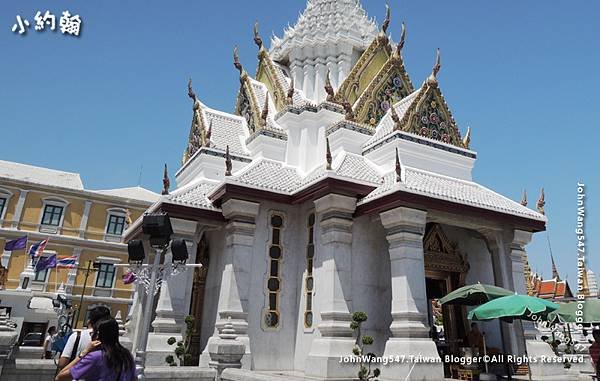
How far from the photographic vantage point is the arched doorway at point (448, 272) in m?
11.9

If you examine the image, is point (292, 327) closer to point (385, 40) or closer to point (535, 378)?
point (535, 378)

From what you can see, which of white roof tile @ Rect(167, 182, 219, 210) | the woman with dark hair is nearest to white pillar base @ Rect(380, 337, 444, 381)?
white roof tile @ Rect(167, 182, 219, 210)

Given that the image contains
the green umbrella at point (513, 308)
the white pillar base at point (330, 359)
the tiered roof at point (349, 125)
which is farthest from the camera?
the tiered roof at point (349, 125)

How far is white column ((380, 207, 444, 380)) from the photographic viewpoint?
909 centimetres

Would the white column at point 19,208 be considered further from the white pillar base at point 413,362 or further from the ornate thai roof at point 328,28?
the white pillar base at point 413,362

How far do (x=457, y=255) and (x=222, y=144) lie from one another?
792 centimetres

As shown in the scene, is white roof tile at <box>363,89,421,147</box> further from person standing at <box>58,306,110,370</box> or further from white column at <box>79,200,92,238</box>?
white column at <box>79,200,92,238</box>

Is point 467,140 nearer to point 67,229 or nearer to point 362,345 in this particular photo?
point 362,345

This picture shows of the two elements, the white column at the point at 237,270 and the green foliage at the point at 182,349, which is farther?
the white column at the point at 237,270

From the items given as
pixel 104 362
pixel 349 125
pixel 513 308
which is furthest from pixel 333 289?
pixel 104 362

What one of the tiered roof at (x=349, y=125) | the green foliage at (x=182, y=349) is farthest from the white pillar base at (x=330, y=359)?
the tiered roof at (x=349, y=125)

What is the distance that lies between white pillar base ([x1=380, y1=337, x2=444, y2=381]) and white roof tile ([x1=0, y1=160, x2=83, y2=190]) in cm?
2789

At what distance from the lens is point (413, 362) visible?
8.97 meters

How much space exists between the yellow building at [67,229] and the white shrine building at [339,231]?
17.8 meters
